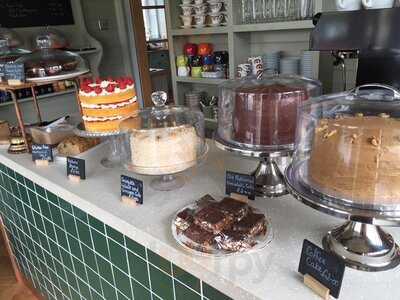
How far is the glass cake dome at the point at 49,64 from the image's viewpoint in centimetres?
127

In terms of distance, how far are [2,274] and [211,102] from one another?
181cm

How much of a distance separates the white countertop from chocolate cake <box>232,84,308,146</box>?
16 centimetres

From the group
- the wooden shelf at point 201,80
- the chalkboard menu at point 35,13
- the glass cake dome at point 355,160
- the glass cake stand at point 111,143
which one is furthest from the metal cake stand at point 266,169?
the chalkboard menu at point 35,13

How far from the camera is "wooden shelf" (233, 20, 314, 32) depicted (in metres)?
2.06

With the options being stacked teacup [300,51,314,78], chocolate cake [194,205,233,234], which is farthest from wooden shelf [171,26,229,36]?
chocolate cake [194,205,233,234]

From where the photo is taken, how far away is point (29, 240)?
61.7 inches

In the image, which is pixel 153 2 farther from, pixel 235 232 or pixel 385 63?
pixel 235 232

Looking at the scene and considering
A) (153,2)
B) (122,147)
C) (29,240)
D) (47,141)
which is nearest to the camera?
(122,147)

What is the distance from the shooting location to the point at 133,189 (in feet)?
3.05

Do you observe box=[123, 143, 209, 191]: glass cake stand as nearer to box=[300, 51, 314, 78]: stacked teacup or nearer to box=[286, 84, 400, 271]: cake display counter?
box=[286, 84, 400, 271]: cake display counter

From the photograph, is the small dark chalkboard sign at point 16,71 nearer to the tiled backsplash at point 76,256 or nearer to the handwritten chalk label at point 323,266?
the tiled backsplash at point 76,256

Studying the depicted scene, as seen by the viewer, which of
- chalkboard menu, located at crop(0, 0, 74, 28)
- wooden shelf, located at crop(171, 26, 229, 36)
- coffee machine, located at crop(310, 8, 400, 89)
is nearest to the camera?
coffee machine, located at crop(310, 8, 400, 89)

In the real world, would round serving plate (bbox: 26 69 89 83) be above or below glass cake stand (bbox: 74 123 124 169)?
above

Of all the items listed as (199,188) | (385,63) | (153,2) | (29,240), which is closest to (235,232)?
(199,188)
